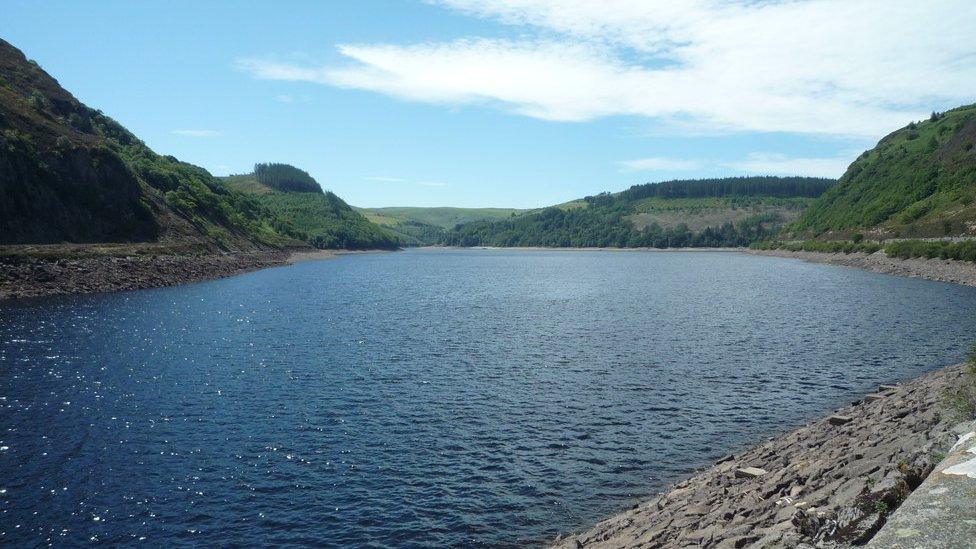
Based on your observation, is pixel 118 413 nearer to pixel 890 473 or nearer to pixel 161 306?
pixel 890 473

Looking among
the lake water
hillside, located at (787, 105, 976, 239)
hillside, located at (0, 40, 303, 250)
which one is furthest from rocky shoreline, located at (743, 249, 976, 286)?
hillside, located at (0, 40, 303, 250)

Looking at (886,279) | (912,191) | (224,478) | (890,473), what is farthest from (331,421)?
(912,191)

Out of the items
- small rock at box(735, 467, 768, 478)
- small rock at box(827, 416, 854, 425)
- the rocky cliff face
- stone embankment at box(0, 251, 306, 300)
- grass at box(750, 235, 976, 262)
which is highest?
the rocky cliff face

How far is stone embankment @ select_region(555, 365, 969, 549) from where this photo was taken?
1123 cm

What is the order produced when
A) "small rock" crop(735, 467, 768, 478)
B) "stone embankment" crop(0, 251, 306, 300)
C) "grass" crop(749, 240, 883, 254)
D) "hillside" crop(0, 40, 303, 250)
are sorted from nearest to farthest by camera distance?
1. "small rock" crop(735, 467, 768, 478)
2. "stone embankment" crop(0, 251, 306, 300)
3. "hillside" crop(0, 40, 303, 250)
4. "grass" crop(749, 240, 883, 254)

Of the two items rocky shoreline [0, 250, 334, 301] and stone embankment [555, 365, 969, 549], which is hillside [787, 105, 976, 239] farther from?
rocky shoreline [0, 250, 334, 301]

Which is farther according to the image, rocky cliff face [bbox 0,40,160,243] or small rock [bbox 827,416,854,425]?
rocky cliff face [bbox 0,40,160,243]

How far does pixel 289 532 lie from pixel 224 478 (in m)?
5.31

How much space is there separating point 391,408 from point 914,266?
→ 11459 centimetres

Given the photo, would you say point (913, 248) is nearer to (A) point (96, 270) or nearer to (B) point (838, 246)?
(B) point (838, 246)

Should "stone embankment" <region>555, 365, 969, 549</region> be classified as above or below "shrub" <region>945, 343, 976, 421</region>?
below

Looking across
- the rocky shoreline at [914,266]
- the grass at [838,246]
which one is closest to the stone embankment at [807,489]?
the rocky shoreline at [914,266]

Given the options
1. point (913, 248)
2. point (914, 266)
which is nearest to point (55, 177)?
point (914, 266)

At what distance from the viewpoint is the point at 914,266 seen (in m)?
111
